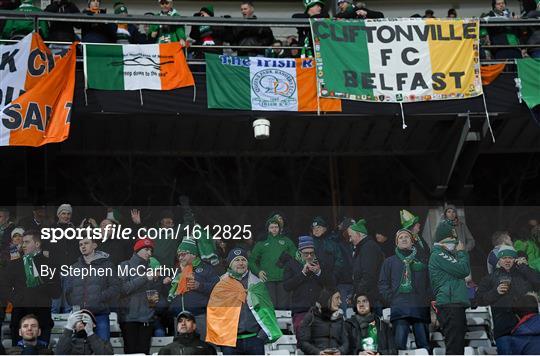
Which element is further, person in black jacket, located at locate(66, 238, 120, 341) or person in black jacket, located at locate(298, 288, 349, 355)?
person in black jacket, located at locate(66, 238, 120, 341)

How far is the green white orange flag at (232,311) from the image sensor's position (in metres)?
13.4

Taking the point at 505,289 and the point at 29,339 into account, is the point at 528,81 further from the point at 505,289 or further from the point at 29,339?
the point at 29,339

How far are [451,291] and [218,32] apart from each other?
514 centimetres

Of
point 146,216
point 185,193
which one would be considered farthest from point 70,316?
point 185,193

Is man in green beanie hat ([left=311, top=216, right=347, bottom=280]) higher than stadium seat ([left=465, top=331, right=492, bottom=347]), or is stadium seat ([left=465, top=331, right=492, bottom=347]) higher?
man in green beanie hat ([left=311, top=216, right=347, bottom=280])

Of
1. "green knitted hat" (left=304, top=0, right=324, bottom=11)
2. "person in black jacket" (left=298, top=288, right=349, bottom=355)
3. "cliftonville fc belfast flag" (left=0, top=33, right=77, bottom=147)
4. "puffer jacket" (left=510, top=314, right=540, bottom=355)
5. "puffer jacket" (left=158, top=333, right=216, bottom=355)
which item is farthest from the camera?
"green knitted hat" (left=304, top=0, right=324, bottom=11)

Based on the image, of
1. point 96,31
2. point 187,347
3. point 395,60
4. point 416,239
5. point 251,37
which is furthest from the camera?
point 251,37

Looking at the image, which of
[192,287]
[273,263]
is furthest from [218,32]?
[192,287]

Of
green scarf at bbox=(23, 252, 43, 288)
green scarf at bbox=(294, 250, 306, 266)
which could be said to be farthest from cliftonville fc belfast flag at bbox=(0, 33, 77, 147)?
green scarf at bbox=(294, 250, 306, 266)

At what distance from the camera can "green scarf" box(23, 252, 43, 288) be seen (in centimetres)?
1347

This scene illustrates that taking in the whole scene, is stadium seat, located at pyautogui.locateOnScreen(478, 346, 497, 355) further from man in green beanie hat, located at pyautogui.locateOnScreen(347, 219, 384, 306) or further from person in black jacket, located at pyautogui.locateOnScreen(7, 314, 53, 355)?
person in black jacket, located at pyautogui.locateOnScreen(7, 314, 53, 355)

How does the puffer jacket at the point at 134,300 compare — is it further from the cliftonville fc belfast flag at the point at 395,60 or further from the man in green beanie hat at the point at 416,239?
the cliftonville fc belfast flag at the point at 395,60

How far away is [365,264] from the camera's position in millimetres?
14203

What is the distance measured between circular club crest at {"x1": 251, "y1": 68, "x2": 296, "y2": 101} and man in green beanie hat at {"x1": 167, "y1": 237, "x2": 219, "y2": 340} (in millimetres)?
2616
